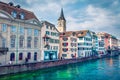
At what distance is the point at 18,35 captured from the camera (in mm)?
48438

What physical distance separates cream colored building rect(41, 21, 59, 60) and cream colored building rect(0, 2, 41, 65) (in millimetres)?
2724

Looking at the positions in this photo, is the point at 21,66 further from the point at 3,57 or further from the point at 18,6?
the point at 18,6

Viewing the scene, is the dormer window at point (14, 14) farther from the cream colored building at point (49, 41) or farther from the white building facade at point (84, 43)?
the white building facade at point (84, 43)

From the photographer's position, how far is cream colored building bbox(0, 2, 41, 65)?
1736 inches

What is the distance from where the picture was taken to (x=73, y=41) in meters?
81.9

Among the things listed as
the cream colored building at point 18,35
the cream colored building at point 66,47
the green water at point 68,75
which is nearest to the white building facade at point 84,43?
the cream colored building at point 66,47

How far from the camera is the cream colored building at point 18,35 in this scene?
4409cm

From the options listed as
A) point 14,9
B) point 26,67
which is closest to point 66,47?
point 14,9

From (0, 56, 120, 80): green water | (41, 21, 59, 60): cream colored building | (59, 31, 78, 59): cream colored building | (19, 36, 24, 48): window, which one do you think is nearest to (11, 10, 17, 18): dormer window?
(19, 36, 24, 48): window

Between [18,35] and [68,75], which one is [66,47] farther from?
[68,75]

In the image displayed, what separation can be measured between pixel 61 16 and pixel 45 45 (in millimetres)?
61238

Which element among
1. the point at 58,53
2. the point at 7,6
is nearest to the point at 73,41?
the point at 58,53

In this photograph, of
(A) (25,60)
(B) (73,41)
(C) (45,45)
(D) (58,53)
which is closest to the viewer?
(A) (25,60)

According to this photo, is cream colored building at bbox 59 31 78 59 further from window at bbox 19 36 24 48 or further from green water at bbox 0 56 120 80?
window at bbox 19 36 24 48
